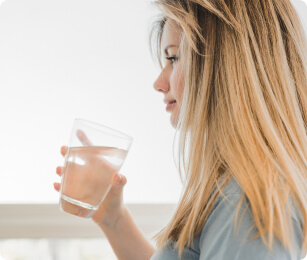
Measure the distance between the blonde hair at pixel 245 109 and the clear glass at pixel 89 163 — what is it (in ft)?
0.47

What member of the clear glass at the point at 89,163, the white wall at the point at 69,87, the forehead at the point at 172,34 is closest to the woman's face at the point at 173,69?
the forehead at the point at 172,34

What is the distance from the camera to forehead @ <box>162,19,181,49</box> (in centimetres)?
86

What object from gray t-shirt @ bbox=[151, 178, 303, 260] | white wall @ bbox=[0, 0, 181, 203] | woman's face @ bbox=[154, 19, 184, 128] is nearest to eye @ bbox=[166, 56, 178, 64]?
woman's face @ bbox=[154, 19, 184, 128]

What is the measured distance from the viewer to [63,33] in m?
1.39

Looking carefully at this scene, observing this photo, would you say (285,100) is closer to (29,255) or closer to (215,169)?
(215,169)

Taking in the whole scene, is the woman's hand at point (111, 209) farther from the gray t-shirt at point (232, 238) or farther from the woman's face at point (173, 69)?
the gray t-shirt at point (232, 238)

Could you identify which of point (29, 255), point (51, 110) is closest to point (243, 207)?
point (51, 110)

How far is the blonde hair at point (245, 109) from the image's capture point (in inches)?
24.4

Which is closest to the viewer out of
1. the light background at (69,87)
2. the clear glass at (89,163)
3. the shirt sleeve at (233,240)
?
the shirt sleeve at (233,240)

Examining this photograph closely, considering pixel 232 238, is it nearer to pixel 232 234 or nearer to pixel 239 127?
pixel 232 234

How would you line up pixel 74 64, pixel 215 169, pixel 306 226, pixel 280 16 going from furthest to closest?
pixel 74 64, pixel 280 16, pixel 215 169, pixel 306 226

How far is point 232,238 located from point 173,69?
43 centimetres

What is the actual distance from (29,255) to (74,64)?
0.68 m

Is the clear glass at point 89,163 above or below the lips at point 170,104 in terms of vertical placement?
below
